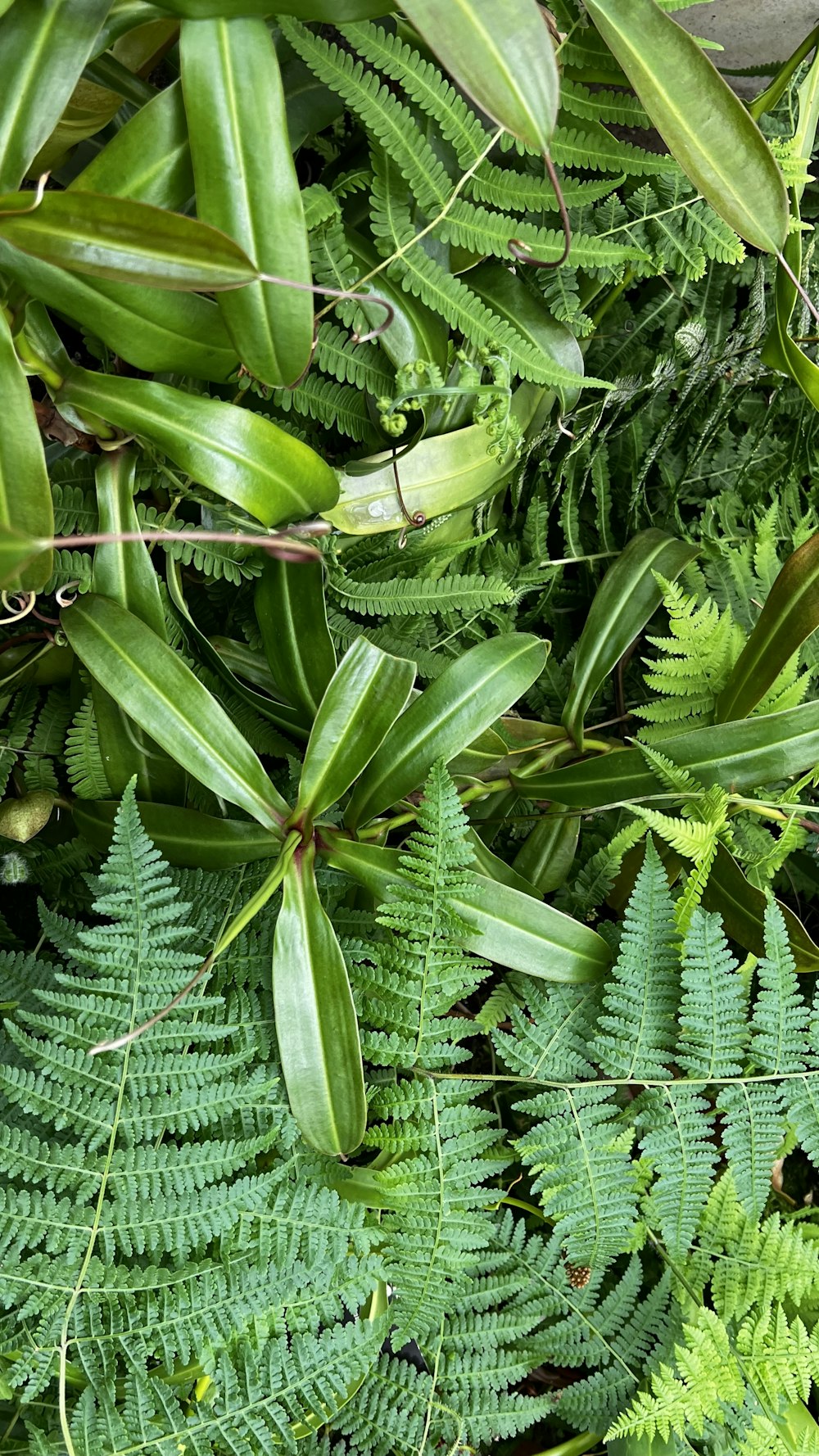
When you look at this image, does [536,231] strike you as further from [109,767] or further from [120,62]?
[109,767]

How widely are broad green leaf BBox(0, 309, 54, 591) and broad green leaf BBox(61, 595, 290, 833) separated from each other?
5.0 inches

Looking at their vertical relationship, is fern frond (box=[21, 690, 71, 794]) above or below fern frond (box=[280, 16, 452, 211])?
below

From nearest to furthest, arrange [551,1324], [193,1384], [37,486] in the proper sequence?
[37,486]
[193,1384]
[551,1324]

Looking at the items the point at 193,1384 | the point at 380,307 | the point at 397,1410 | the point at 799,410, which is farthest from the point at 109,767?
the point at 799,410

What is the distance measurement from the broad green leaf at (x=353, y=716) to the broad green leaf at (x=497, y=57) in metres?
0.50

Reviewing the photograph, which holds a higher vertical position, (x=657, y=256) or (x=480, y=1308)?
(x=657, y=256)

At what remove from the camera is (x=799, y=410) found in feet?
4.58

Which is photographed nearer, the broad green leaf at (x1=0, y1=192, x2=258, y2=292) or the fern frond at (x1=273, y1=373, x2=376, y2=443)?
the broad green leaf at (x1=0, y1=192, x2=258, y2=292)

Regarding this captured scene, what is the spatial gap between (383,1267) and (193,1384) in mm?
276

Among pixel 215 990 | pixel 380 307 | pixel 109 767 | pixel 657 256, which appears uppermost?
pixel 657 256

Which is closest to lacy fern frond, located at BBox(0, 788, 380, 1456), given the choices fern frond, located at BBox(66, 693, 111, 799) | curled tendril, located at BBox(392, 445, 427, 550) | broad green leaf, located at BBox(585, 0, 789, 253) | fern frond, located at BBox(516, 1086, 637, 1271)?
fern frond, located at BBox(66, 693, 111, 799)

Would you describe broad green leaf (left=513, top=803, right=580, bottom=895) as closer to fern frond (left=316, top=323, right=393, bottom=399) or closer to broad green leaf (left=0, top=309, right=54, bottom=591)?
fern frond (left=316, top=323, right=393, bottom=399)

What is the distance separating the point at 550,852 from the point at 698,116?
83cm

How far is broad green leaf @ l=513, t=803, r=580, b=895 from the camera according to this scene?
124cm
